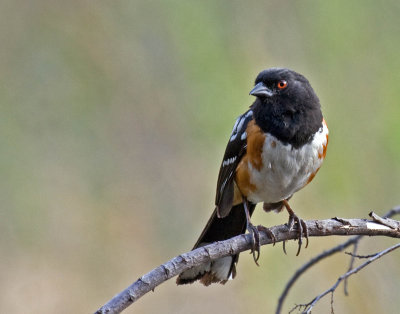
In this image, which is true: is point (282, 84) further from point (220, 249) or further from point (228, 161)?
point (220, 249)

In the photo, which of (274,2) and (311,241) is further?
(274,2)

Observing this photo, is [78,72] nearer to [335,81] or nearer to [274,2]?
[274,2]

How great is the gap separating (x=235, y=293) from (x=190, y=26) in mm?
2164

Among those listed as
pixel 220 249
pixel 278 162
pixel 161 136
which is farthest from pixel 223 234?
pixel 161 136

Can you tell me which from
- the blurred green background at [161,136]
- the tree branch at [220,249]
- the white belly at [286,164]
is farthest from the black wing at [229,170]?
the blurred green background at [161,136]

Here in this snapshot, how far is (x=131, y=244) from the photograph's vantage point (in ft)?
15.8

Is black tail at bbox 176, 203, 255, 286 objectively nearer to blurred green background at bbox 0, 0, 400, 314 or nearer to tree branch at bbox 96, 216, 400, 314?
tree branch at bbox 96, 216, 400, 314

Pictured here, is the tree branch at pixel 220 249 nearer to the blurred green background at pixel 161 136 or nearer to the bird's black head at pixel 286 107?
the bird's black head at pixel 286 107

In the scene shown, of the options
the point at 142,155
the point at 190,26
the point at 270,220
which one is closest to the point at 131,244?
the point at 142,155

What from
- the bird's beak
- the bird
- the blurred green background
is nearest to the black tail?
the bird

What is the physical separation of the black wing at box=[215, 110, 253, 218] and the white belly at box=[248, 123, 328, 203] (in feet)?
0.44

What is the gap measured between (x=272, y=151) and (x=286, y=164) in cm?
9

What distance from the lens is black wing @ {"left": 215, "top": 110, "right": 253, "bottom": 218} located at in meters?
3.30

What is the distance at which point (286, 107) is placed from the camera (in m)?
3.16
